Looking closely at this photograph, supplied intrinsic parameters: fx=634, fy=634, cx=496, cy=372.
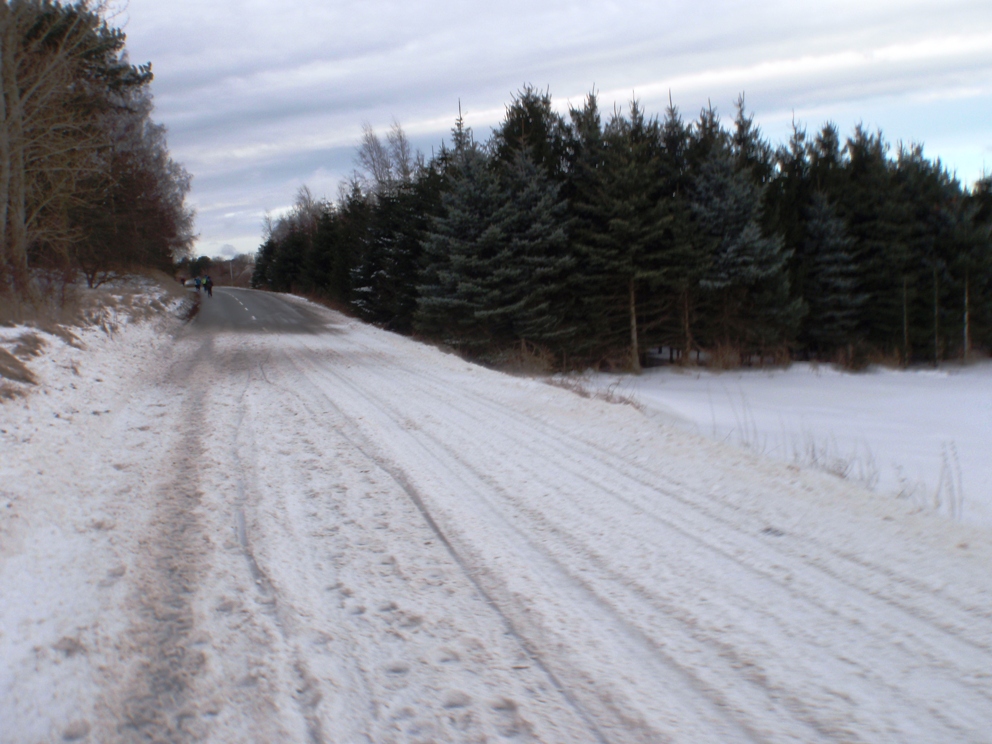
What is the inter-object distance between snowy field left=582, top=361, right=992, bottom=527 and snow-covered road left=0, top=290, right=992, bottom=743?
2.10m

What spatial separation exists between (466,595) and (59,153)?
16418 mm

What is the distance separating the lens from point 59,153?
1487cm

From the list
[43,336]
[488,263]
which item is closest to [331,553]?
[43,336]

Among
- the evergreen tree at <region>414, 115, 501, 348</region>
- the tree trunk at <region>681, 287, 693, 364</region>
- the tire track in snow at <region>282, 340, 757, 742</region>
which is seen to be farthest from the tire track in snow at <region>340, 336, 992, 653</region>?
the tree trunk at <region>681, 287, 693, 364</region>

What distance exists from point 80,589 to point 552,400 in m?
6.83

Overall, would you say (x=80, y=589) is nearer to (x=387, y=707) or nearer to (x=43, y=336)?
(x=387, y=707)

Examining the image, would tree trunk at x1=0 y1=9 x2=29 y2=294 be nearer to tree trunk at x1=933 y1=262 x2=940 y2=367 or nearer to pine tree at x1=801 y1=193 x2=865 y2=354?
pine tree at x1=801 y1=193 x2=865 y2=354

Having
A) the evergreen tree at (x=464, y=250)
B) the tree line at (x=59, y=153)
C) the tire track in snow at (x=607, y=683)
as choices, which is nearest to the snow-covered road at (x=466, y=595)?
the tire track in snow at (x=607, y=683)

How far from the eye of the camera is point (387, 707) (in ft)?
8.75

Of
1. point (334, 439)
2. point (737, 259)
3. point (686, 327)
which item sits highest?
point (737, 259)

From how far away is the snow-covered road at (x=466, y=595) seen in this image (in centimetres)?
263

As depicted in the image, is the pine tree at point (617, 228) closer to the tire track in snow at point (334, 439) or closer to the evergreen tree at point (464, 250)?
the evergreen tree at point (464, 250)

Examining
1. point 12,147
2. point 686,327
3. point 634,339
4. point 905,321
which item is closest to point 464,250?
point 634,339

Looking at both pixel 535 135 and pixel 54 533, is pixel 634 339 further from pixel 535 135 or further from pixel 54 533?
pixel 54 533
